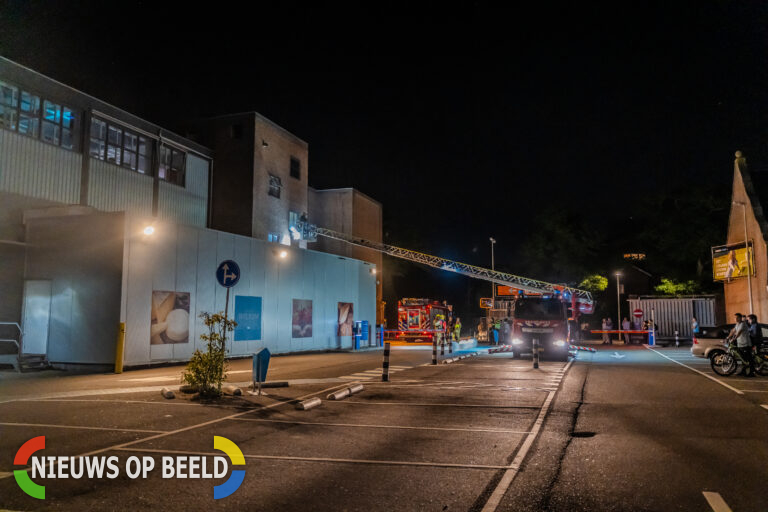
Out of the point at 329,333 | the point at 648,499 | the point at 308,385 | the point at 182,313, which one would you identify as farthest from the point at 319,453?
the point at 329,333

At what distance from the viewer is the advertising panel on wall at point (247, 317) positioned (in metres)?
23.8

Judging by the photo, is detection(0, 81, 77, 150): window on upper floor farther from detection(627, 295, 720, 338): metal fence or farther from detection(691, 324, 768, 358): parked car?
detection(627, 295, 720, 338): metal fence

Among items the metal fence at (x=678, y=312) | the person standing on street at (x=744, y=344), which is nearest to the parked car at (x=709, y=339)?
the person standing on street at (x=744, y=344)

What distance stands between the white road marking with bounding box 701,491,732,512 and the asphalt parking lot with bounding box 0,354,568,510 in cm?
192

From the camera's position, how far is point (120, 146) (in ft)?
87.1

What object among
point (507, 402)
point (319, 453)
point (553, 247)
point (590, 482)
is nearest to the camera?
point (590, 482)

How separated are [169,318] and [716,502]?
60.1 feet

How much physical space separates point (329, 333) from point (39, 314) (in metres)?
14.8

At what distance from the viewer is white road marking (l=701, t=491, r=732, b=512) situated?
5164 mm

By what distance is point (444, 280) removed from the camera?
7662 cm

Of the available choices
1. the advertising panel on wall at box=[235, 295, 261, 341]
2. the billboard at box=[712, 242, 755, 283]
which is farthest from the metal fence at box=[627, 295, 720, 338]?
the advertising panel on wall at box=[235, 295, 261, 341]

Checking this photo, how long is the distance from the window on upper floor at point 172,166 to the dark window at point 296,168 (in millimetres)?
7968

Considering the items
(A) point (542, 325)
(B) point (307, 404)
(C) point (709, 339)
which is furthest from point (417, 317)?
(B) point (307, 404)

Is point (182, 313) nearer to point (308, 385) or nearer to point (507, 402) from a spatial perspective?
point (308, 385)
